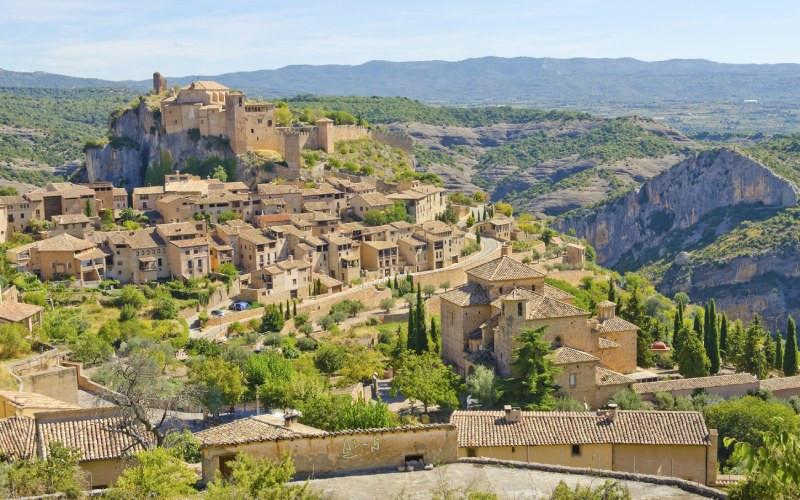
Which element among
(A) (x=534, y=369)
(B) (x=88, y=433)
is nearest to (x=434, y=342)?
(A) (x=534, y=369)

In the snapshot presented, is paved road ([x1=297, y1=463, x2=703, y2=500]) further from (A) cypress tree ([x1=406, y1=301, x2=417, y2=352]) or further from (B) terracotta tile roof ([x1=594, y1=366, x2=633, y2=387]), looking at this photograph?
(A) cypress tree ([x1=406, y1=301, x2=417, y2=352])

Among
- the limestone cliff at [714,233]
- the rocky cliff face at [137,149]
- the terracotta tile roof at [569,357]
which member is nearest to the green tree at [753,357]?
the terracotta tile roof at [569,357]

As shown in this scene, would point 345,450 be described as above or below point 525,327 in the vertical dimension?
above

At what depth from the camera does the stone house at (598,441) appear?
25.7 meters

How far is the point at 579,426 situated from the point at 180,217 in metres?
46.1

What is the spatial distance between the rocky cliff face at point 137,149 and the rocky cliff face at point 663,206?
63303mm

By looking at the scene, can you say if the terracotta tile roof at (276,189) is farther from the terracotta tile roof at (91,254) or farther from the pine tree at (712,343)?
the pine tree at (712,343)

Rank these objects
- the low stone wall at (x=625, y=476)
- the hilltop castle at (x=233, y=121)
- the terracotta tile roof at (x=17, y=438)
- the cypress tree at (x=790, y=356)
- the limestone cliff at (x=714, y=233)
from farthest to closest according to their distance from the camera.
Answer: the limestone cliff at (x=714, y=233) → the hilltop castle at (x=233, y=121) → the cypress tree at (x=790, y=356) → the terracotta tile roof at (x=17, y=438) → the low stone wall at (x=625, y=476)

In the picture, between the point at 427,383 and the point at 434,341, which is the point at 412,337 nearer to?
the point at 434,341

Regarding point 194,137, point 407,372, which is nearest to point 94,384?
point 407,372

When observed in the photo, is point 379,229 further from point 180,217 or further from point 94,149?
point 94,149

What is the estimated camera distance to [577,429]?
1043 inches

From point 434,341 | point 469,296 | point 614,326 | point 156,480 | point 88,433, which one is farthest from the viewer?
point 434,341

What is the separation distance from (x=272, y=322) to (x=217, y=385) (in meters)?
15.9
